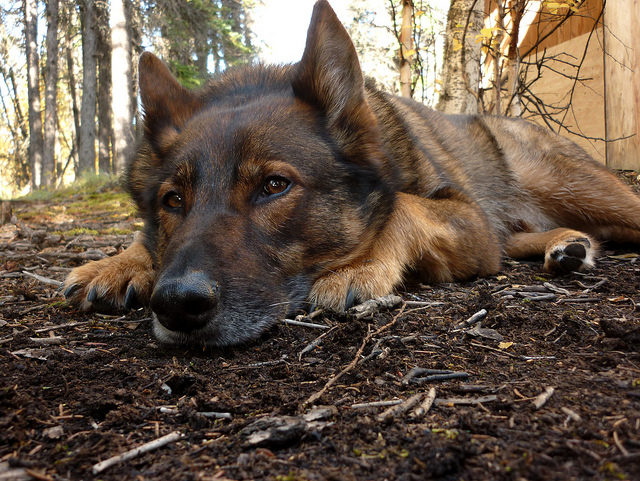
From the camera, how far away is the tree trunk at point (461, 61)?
26.7ft

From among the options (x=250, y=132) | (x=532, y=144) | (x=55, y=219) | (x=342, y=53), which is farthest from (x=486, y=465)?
(x=55, y=219)

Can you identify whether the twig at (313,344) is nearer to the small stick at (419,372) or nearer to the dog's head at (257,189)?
the dog's head at (257,189)

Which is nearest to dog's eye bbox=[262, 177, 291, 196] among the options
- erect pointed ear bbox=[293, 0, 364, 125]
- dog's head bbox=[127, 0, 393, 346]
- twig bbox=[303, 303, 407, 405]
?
dog's head bbox=[127, 0, 393, 346]

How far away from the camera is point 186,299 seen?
2350 mm

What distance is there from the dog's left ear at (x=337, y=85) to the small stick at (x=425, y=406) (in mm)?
2005

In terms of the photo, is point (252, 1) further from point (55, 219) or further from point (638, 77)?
point (638, 77)

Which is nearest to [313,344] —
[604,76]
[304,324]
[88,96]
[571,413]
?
[304,324]

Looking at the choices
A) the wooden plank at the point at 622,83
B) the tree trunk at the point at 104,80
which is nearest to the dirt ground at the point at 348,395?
the wooden plank at the point at 622,83

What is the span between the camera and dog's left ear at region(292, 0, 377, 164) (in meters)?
3.33

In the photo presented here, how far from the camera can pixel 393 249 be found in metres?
3.42

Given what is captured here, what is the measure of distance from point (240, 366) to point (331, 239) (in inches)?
47.9

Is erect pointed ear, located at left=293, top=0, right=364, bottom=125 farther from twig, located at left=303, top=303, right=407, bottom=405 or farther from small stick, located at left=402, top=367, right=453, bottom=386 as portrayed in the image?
small stick, located at left=402, top=367, right=453, bottom=386

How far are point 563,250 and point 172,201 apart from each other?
10.3 ft

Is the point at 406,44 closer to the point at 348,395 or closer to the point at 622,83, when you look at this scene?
the point at 622,83
